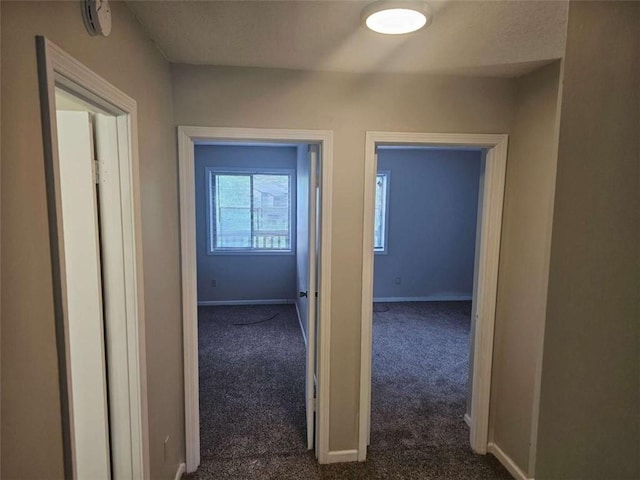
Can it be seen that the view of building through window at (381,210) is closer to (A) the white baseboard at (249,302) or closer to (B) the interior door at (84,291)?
(A) the white baseboard at (249,302)

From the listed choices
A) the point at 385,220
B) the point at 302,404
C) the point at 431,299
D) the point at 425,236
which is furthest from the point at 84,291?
the point at 431,299

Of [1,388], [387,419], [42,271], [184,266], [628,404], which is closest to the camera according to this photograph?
[628,404]

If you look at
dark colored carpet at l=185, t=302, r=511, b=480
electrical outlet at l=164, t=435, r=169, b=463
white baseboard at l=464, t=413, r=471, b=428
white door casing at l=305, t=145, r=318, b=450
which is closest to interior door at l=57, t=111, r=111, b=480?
electrical outlet at l=164, t=435, r=169, b=463

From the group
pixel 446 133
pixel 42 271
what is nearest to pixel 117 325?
pixel 42 271

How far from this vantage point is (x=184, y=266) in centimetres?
215

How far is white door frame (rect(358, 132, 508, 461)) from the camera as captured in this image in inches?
87.3

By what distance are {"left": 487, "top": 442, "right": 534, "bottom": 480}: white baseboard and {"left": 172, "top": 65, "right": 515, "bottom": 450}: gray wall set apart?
0.97 meters

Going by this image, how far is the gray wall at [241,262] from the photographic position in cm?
552

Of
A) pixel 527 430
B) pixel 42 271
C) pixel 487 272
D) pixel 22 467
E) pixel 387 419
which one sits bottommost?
pixel 387 419

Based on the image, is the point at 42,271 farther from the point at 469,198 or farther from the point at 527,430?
the point at 469,198

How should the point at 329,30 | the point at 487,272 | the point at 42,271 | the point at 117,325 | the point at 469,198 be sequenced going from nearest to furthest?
the point at 42,271 < the point at 117,325 < the point at 329,30 < the point at 487,272 < the point at 469,198

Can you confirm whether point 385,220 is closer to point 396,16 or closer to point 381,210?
point 381,210

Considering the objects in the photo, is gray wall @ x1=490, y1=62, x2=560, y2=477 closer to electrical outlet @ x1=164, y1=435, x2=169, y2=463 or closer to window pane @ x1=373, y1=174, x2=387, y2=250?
electrical outlet @ x1=164, y1=435, x2=169, y2=463

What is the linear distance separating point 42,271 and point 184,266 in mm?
1293
